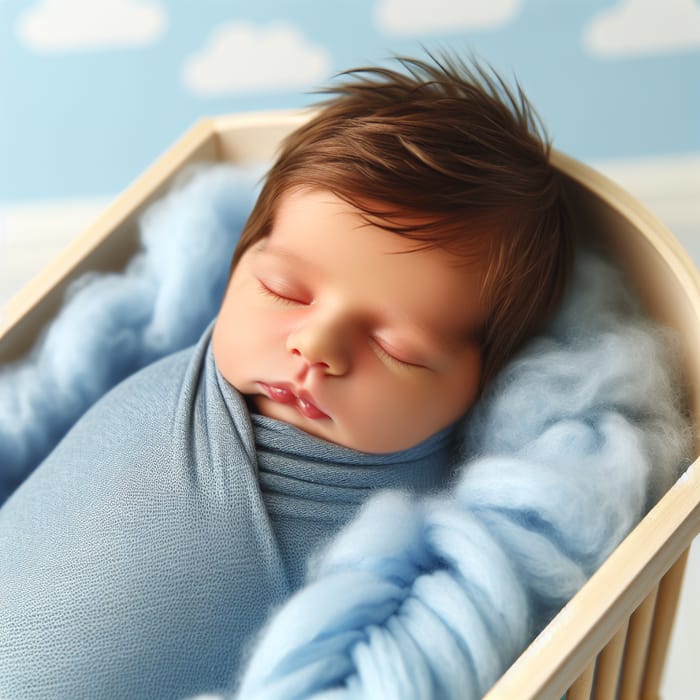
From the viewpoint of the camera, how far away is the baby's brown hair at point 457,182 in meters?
0.84

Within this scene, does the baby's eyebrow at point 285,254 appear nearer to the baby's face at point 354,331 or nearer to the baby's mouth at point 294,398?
the baby's face at point 354,331

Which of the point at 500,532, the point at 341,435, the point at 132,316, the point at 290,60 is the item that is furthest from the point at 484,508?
the point at 290,60

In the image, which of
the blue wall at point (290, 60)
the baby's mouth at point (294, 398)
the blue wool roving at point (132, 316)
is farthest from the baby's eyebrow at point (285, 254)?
the blue wall at point (290, 60)

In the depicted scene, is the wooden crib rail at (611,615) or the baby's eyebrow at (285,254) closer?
the wooden crib rail at (611,615)

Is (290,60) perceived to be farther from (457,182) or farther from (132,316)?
(457,182)

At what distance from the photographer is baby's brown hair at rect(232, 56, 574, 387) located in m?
0.84

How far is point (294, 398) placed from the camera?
86 centimetres


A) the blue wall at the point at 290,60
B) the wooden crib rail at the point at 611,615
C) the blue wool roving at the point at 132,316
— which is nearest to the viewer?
the wooden crib rail at the point at 611,615

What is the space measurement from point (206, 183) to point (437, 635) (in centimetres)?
59

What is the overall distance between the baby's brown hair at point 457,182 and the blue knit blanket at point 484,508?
0.05 meters

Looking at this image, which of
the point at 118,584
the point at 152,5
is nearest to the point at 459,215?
the point at 118,584

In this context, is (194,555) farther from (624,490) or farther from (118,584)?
(624,490)

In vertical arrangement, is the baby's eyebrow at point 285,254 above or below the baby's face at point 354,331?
above

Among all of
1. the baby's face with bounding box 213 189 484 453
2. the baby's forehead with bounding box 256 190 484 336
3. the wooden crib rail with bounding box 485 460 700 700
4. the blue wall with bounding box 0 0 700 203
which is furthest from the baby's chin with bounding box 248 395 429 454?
the blue wall with bounding box 0 0 700 203
